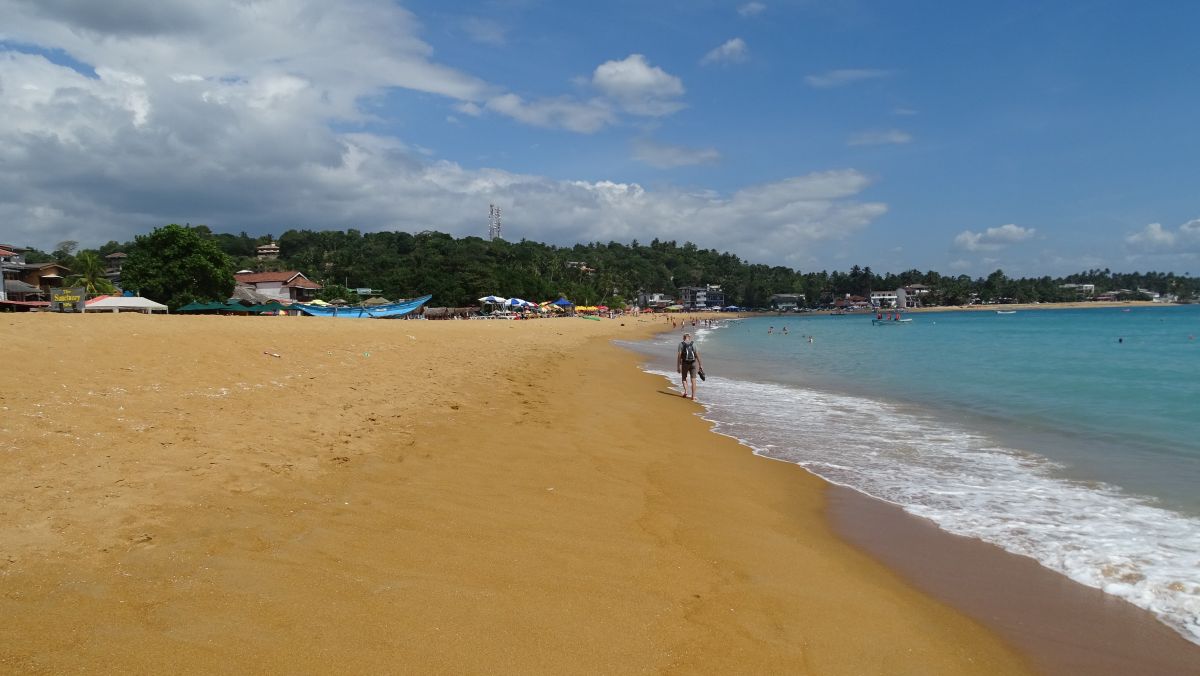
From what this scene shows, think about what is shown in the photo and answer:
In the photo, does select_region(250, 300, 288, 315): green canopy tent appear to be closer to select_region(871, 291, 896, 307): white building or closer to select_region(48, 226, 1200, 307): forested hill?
select_region(48, 226, 1200, 307): forested hill

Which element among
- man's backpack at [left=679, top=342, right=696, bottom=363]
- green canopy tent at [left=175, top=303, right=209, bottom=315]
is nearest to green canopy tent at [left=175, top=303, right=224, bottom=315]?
green canopy tent at [left=175, top=303, right=209, bottom=315]

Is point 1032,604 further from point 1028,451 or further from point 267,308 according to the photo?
point 267,308

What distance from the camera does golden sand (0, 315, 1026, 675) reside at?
3098mm

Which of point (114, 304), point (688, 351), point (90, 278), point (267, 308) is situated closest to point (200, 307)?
point (267, 308)

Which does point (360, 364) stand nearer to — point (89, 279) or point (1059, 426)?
point (1059, 426)

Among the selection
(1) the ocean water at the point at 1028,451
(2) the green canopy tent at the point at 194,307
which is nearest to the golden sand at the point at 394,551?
(1) the ocean water at the point at 1028,451

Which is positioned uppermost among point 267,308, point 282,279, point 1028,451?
point 282,279

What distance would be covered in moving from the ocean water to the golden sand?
1526mm

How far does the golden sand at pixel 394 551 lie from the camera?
3.10m

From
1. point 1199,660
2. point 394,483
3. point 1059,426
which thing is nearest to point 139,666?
point 394,483

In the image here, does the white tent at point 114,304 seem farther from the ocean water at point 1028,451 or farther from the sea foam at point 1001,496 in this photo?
the sea foam at point 1001,496

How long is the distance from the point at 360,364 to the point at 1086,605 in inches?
467

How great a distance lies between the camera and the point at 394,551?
13.7 ft

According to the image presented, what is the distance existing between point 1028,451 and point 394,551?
9.79 metres
